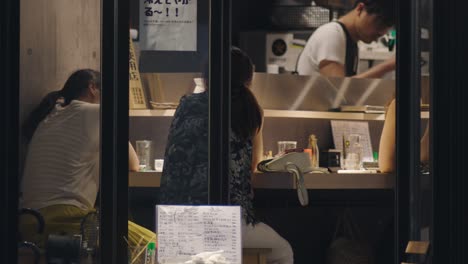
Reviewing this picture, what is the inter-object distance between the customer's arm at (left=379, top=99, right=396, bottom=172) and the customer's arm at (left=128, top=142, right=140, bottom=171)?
174 cm

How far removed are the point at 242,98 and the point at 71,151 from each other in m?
1.30

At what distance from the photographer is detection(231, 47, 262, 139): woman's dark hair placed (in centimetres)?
571

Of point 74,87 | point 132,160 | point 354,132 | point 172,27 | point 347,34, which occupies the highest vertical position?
point 347,34

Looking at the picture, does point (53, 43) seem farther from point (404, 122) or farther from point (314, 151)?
point (314, 151)

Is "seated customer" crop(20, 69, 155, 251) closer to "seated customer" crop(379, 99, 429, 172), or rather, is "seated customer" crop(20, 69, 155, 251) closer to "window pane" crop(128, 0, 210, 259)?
"window pane" crop(128, 0, 210, 259)

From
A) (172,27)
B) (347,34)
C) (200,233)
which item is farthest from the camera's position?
(347,34)

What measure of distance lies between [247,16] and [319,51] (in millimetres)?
3149

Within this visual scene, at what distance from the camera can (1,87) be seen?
3.77m

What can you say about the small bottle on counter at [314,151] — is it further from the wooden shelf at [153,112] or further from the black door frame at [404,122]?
the wooden shelf at [153,112]

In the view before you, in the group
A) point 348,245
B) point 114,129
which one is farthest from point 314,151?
point 114,129

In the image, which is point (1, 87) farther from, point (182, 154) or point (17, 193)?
point (182, 154)

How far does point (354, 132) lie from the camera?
6918 mm

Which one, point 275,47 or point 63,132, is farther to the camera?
point 275,47

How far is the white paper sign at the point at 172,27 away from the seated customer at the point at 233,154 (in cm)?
22
